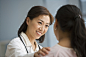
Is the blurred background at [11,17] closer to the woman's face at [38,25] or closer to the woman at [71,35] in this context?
the woman's face at [38,25]

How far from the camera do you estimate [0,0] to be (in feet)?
5.46

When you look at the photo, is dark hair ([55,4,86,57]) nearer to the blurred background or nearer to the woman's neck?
the woman's neck

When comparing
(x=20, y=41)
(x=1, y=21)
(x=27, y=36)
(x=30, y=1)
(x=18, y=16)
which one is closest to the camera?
(x=20, y=41)

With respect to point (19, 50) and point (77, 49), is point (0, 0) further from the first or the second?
point (77, 49)

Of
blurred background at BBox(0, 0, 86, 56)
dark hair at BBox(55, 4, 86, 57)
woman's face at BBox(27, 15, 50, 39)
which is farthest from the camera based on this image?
blurred background at BBox(0, 0, 86, 56)

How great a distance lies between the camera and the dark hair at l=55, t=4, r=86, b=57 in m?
0.58

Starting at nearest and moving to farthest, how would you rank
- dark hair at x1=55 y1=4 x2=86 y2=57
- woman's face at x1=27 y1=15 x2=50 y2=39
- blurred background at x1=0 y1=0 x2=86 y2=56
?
dark hair at x1=55 y1=4 x2=86 y2=57
woman's face at x1=27 y1=15 x2=50 y2=39
blurred background at x1=0 y1=0 x2=86 y2=56

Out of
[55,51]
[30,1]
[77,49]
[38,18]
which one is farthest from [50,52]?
[30,1]

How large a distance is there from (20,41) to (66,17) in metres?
0.59

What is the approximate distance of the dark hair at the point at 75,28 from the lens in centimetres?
58

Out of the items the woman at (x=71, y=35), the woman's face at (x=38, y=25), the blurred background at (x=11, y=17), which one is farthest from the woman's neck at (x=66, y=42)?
the blurred background at (x=11, y=17)

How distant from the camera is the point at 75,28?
58 centimetres

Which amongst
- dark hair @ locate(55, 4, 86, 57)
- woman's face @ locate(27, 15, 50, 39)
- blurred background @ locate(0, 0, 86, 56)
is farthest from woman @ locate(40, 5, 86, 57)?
blurred background @ locate(0, 0, 86, 56)

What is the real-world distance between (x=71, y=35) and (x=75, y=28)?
48mm
